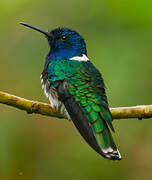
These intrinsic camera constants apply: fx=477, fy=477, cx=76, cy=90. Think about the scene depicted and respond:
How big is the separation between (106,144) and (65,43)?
6.12 ft

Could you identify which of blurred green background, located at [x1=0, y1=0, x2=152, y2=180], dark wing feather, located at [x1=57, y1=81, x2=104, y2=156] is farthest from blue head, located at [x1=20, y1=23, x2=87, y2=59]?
dark wing feather, located at [x1=57, y1=81, x2=104, y2=156]

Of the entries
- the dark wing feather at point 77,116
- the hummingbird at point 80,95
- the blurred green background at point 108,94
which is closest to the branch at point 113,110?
the hummingbird at point 80,95

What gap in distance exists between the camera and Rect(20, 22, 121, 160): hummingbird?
15.6ft

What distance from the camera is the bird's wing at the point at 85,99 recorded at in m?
4.75

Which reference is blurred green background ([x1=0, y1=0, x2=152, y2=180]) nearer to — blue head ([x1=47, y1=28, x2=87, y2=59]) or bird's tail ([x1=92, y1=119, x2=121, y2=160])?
blue head ([x1=47, y1=28, x2=87, y2=59])

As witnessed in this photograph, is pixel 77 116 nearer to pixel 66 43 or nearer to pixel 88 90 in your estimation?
pixel 88 90

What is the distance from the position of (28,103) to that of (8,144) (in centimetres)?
188

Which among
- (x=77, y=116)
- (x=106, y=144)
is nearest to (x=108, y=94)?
(x=77, y=116)

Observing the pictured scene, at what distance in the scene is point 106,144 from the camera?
472 cm

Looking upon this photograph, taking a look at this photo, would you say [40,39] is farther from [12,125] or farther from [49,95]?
[49,95]

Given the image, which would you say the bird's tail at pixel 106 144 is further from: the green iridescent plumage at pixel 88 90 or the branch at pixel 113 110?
the branch at pixel 113 110

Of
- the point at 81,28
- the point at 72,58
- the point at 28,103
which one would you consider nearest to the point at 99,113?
the point at 28,103

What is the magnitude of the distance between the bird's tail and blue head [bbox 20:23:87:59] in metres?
1.48

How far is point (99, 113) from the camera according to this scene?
16.3ft
